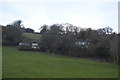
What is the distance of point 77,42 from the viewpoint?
5791 cm

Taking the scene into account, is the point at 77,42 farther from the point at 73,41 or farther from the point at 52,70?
the point at 52,70

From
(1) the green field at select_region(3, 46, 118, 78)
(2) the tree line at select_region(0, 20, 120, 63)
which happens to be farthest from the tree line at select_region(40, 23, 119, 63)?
(1) the green field at select_region(3, 46, 118, 78)

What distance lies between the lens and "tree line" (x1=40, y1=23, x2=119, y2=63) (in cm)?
5100

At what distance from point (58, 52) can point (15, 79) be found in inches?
1669

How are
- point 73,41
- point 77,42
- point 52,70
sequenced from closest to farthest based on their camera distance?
1. point 52,70
2. point 73,41
3. point 77,42

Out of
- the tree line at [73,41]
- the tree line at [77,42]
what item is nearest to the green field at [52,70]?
the tree line at [73,41]

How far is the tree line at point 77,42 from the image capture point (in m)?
51.0

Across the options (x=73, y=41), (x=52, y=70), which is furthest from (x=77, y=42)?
(x=52, y=70)

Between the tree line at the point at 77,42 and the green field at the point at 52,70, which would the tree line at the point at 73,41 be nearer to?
the tree line at the point at 77,42

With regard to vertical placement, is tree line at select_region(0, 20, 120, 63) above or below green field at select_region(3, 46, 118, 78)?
above

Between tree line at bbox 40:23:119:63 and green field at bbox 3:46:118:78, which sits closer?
green field at bbox 3:46:118:78

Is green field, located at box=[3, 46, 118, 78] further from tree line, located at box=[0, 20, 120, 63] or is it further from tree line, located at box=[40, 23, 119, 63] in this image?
tree line, located at box=[40, 23, 119, 63]

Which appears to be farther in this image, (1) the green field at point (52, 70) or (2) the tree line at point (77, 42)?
(2) the tree line at point (77, 42)

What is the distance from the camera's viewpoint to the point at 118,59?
129ft
